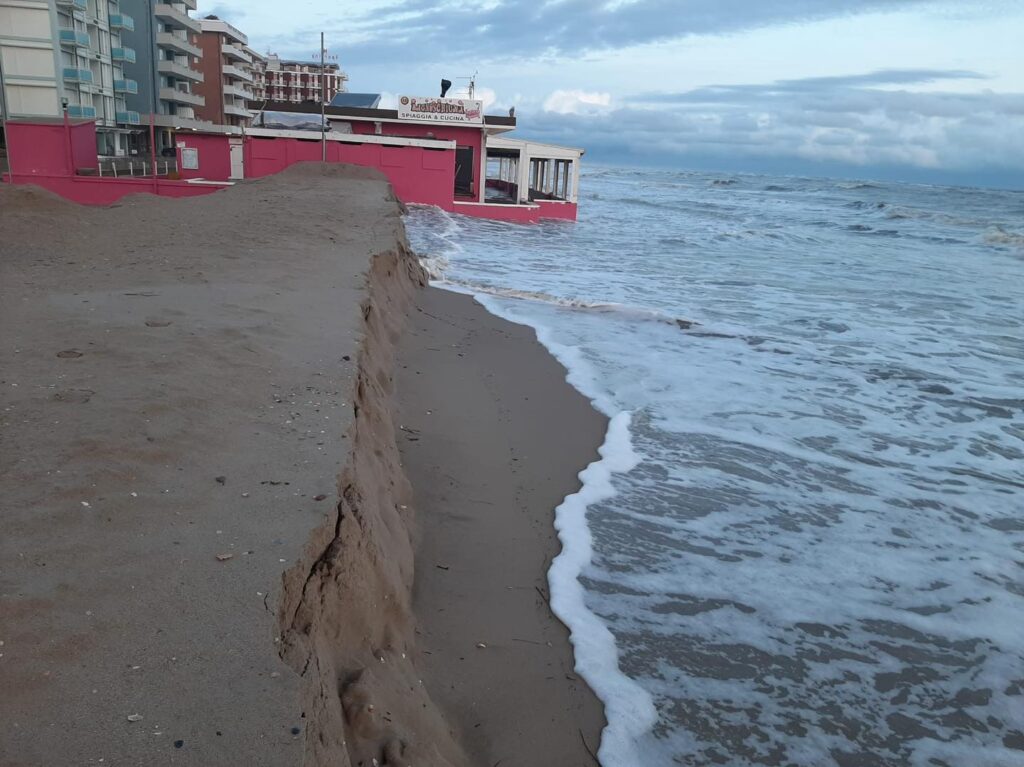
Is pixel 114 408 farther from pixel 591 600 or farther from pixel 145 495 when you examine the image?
pixel 591 600

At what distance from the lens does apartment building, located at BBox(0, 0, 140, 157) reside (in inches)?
1881

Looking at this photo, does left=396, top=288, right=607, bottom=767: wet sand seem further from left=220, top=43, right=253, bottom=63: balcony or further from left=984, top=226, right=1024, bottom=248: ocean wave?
left=220, top=43, right=253, bottom=63: balcony

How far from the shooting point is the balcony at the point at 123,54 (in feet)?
190

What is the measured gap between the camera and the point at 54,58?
4869 centimetres

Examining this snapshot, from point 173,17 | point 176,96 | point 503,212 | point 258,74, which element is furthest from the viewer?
point 258,74

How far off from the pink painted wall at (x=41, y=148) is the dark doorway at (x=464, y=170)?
1438 centimetres

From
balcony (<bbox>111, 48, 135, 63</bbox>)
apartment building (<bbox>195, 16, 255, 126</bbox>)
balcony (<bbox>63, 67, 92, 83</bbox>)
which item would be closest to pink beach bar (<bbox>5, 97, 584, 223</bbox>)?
balcony (<bbox>63, 67, 92, 83</bbox>)

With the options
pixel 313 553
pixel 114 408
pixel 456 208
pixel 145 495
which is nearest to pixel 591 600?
pixel 313 553

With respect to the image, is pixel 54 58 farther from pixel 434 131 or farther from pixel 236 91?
pixel 236 91

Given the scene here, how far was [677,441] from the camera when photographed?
6766 millimetres

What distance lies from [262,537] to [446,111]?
30.3m

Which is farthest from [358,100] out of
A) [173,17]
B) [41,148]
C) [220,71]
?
[220,71]

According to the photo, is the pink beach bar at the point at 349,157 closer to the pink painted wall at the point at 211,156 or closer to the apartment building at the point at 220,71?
the pink painted wall at the point at 211,156

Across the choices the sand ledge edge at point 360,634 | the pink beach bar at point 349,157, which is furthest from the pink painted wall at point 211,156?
the sand ledge edge at point 360,634
